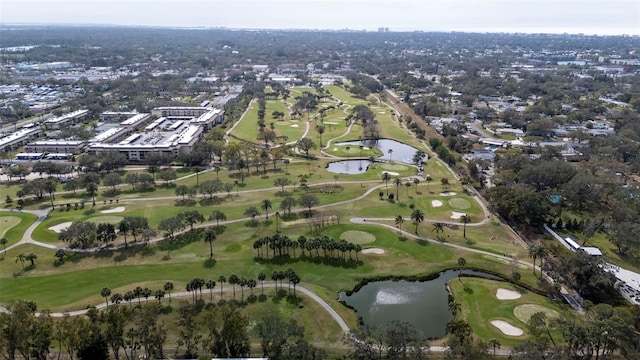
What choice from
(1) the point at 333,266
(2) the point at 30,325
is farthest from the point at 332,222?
(2) the point at 30,325

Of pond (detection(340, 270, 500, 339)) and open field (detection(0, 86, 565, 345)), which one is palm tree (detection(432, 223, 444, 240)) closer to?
open field (detection(0, 86, 565, 345))

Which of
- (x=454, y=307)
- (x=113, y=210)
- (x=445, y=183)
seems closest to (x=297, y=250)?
(x=454, y=307)

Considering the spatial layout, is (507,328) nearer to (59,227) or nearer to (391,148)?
(59,227)

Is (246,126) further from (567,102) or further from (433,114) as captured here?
(567,102)

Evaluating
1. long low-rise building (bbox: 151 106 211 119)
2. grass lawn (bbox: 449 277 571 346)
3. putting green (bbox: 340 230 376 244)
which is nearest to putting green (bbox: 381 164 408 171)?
putting green (bbox: 340 230 376 244)

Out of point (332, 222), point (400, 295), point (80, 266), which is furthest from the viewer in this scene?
point (332, 222)

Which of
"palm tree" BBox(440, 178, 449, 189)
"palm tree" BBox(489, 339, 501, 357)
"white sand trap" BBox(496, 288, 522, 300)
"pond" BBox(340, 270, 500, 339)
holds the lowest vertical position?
"pond" BBox(340, 270, 500, 339)
